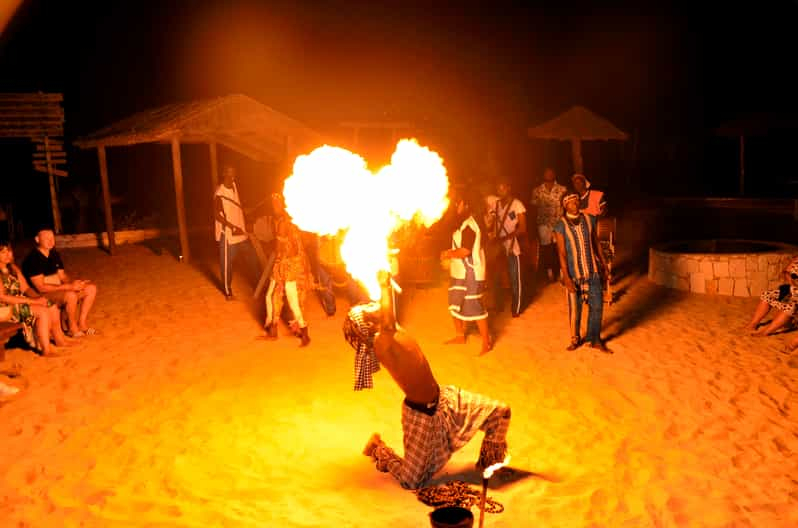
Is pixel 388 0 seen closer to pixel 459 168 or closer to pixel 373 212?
pixel 459 168

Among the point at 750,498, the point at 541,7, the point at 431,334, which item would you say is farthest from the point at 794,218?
the point at 750,498

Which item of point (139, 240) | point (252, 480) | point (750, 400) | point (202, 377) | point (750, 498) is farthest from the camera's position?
point (139, 240)

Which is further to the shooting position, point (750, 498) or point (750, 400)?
point (750, 400)

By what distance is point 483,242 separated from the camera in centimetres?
824

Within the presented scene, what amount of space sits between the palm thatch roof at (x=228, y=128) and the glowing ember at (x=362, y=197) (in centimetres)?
709

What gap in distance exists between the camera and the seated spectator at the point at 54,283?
8.51 metres

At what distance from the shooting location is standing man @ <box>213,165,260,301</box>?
34.1 ft

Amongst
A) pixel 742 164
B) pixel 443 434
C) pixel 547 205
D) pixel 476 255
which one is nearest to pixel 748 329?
pixel 547 205

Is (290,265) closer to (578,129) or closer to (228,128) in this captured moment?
(228,128)

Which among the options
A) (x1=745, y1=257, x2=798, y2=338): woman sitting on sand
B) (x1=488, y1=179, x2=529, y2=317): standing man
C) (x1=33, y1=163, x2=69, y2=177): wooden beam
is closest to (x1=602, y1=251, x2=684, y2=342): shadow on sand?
(x1=488, y1=179, x2=529, y2=317): standing man

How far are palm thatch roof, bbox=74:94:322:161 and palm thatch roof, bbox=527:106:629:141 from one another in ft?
17.2

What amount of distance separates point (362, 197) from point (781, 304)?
19.6ft

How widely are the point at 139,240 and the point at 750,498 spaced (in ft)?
50.0

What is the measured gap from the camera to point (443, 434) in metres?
4.98
